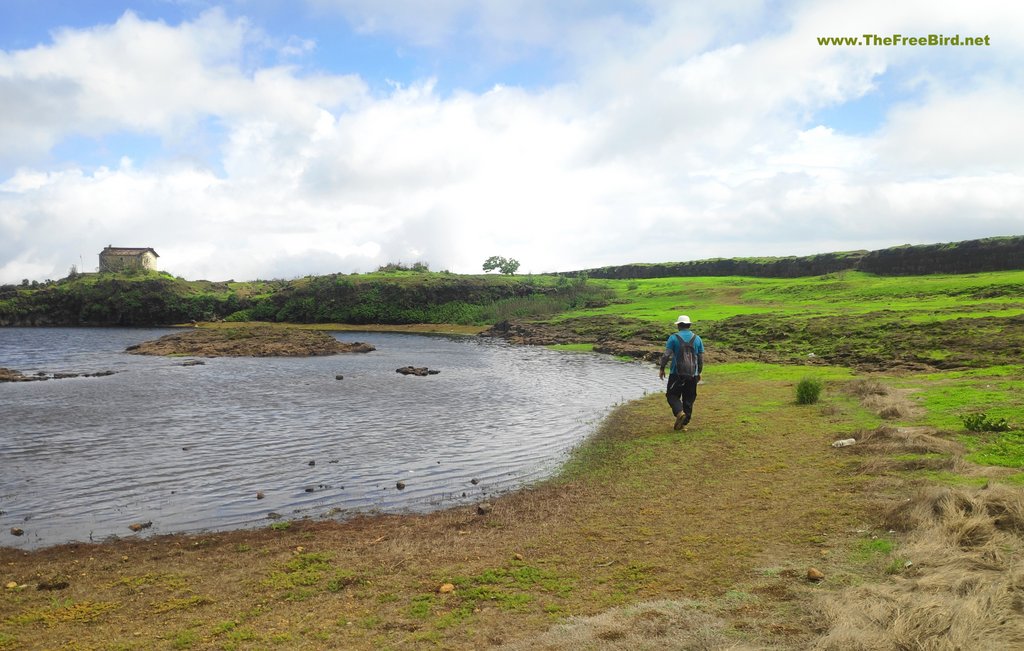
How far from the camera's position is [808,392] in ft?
66.0

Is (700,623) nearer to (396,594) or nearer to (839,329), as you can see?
(396,594)

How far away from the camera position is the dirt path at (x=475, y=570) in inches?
264

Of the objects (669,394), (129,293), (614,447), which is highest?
(129,293)

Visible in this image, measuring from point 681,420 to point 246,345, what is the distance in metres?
47.5

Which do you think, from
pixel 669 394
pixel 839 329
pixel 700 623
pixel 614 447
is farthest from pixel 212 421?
pixel 839 329

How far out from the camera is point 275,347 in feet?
180

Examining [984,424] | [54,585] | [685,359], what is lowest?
[54,585]

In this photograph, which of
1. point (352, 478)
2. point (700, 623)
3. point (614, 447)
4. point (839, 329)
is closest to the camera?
point (700, 623)

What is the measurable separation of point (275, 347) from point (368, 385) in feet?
82.5

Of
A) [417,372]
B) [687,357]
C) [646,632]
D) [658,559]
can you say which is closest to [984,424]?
[687,357]

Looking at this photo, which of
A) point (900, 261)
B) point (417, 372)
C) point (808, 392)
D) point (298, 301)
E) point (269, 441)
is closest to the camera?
point (269, 441)

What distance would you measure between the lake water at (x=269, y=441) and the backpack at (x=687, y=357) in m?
3.96

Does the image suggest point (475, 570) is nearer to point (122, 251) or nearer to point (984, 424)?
point (984, 424)

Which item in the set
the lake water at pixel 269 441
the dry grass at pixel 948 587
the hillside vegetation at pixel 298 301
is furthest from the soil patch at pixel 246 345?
the dry grass at pixel 948 587
